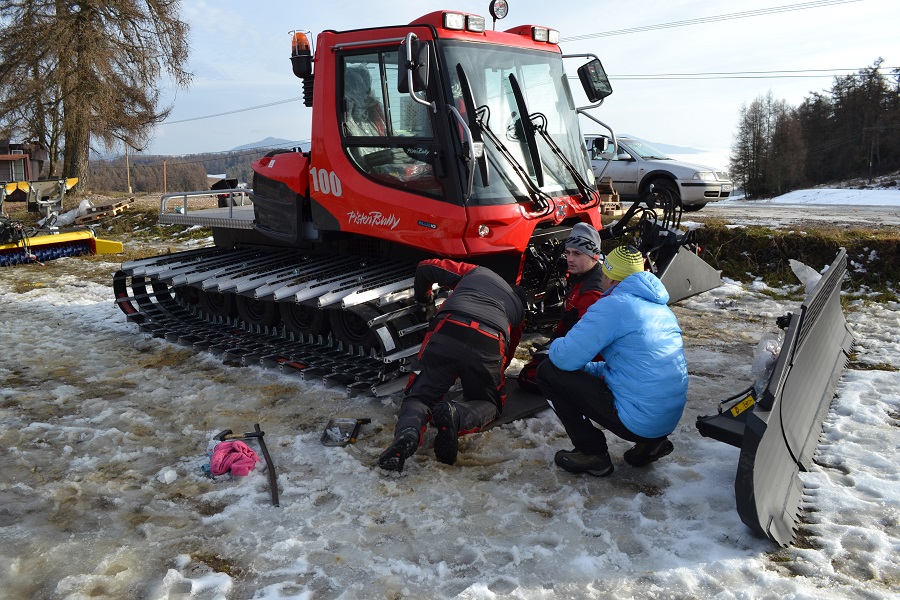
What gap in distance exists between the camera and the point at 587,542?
11.0 ft

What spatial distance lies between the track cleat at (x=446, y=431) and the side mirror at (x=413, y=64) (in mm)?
2214

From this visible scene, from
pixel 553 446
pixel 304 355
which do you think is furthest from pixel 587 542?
pixel 304 355

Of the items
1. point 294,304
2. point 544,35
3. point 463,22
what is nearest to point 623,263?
point 463,22

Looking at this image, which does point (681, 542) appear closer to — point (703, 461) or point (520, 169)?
point (703, 461)

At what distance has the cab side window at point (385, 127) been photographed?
17.9ft

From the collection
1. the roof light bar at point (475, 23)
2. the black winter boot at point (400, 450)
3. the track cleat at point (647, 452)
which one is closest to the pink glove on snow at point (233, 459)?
the black winter boot at point (400, 450)

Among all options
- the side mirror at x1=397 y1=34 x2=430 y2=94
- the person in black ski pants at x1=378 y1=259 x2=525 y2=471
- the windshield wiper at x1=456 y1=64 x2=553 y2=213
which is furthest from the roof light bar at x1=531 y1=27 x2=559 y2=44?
the person in black ski pants at x1=378 y1=259 x2=525 y2=471

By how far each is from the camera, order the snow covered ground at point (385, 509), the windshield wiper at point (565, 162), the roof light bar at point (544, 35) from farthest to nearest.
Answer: the roof light bar at point (544, 35) → the windshield wiper at point (565, 162) → the snow covered ground at point (385, 509)

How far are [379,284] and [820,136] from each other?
63508mm

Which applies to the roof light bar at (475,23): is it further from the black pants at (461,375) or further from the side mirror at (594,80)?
the black pants at (461,375)

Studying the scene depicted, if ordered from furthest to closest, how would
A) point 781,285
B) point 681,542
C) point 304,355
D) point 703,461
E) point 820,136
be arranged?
point 820,136 < point 781,285 < point 304,355 < point 703,461 < point 681,542

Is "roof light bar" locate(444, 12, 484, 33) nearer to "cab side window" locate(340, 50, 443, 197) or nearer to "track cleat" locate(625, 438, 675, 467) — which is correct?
"cab side window" locate(340, 50, 443, 197)

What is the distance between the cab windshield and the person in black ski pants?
113 cm

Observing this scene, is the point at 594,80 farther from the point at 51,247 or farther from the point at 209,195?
the point at 51,247
